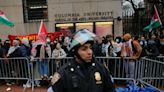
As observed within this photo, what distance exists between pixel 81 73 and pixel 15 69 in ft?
26.0

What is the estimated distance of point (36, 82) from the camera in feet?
34.2

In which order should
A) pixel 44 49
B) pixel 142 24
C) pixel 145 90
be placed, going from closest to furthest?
Result: pixel 145 90 < pixel 44 49 < pixel 142 24

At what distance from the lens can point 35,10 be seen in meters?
20.3

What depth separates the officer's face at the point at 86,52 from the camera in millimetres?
2967

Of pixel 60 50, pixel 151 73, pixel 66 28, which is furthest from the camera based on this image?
pixel 66 28

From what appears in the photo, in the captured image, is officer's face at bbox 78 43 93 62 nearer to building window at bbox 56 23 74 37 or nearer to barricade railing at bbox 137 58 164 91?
barricade railing at bbox 137 58 164 91

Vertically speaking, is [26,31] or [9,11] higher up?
[9,11]

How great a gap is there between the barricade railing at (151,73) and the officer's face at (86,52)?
5.95m

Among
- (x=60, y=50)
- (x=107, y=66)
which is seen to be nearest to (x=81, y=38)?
(x=107, y=66)

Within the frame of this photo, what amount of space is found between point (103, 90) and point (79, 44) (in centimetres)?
50

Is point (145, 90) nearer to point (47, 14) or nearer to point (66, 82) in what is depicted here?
point (66, 82)

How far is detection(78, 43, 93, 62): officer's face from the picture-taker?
2967mm

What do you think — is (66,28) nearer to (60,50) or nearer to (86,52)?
(60,50)

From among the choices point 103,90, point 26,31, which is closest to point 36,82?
point 103,90
